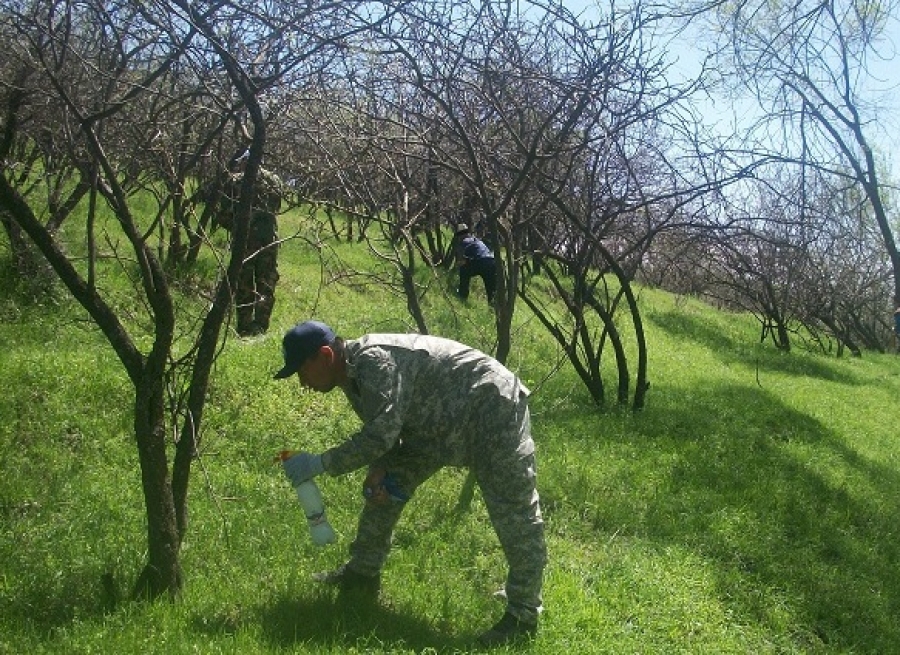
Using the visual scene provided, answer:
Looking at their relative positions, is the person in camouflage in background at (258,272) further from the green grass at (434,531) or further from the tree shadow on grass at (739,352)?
the tree shadow on grass at (739,352)

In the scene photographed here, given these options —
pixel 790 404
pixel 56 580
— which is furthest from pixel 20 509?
pixel 790 404

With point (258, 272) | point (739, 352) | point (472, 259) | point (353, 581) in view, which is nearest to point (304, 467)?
point (353, 581)

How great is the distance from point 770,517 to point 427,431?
12.4ft

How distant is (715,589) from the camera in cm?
533

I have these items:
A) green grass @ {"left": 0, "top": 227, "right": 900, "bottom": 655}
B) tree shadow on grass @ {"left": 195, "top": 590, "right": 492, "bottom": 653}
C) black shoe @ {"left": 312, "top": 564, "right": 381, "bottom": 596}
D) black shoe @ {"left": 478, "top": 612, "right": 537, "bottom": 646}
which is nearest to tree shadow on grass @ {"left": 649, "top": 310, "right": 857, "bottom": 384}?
green grass @ {"left": 0, "top": 227, "right": 900, "bottom": 655}

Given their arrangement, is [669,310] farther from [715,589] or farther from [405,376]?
[405,376]

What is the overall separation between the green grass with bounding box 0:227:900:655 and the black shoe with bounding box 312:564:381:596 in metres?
0.12

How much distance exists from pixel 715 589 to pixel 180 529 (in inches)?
124

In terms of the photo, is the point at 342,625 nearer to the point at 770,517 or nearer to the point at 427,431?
the point at 427,431

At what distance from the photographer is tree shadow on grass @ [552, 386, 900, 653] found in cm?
539

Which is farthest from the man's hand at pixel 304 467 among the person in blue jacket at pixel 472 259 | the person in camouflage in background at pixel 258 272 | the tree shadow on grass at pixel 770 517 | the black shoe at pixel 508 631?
the person in blue jacket at pixel 472 259

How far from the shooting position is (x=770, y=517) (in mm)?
6551

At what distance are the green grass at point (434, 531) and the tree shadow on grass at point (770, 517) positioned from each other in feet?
0.06

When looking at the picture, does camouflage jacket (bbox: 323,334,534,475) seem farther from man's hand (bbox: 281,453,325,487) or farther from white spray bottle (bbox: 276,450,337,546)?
white spray bottle (bbox: 276,450,337,546)
